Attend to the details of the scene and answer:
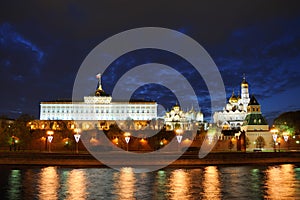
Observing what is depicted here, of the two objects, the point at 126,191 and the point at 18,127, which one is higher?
the point at 18,127

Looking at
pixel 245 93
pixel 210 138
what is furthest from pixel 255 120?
pixel 245 93

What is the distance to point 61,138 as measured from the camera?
64.2 metres

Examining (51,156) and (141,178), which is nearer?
(141,178)

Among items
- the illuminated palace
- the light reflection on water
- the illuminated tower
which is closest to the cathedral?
the illuminated tower

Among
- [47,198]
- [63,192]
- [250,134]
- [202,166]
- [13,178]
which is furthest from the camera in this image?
[250,134]

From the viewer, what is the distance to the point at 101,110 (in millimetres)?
125062

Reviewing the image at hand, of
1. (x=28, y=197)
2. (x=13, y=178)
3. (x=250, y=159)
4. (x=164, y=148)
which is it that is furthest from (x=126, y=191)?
(x=164, y=148)

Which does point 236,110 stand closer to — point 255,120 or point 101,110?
point 255,120

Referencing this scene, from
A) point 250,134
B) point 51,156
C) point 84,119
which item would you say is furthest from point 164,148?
point 84,119

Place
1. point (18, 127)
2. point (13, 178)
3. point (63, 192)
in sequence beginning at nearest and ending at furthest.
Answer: point (63, 192) < point (13, 178) < point (18, 127)

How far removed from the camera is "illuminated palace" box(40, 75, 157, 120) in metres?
123

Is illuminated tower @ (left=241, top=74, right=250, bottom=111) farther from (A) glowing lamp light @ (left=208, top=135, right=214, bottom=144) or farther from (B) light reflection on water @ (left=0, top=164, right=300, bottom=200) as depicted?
(B) light reflection on water @ (left=0, top=164, right=300, bottom=200)

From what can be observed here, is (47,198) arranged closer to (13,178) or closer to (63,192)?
(63,192)

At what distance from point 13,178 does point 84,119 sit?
10065cm
